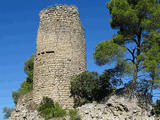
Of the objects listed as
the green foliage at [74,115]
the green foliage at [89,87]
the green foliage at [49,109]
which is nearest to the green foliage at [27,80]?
the green foliage at [49,109]

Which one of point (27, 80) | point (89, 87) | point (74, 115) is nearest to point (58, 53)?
point (89, 87)

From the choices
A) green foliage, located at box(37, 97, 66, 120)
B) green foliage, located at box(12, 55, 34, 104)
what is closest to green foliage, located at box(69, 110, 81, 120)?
green foliage, located at box(37, 97, 66, 120)

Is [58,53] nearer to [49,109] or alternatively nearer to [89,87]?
[89,87]

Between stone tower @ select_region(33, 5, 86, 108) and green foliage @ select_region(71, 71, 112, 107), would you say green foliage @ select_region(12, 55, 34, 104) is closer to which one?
stone tower @ select_region(33, 5, 86, 108)

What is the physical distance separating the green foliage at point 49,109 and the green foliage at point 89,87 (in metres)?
1.43

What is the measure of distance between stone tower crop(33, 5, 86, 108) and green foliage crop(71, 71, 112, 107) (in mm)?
508

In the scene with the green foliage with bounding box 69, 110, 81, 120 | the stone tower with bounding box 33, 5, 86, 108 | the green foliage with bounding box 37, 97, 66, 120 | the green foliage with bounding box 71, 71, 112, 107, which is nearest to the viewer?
the green foliage with bounding box 69, 110, 81, 120

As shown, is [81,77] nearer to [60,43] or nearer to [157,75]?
[60,43]

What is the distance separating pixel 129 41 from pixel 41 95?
289 inches

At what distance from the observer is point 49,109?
58.3ft

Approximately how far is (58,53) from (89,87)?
11.1 feet

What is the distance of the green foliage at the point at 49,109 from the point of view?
1762 cm

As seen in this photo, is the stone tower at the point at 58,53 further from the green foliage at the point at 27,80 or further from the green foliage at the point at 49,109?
the green foliage at the point at 27,80

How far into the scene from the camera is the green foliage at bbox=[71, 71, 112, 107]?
1883cm
